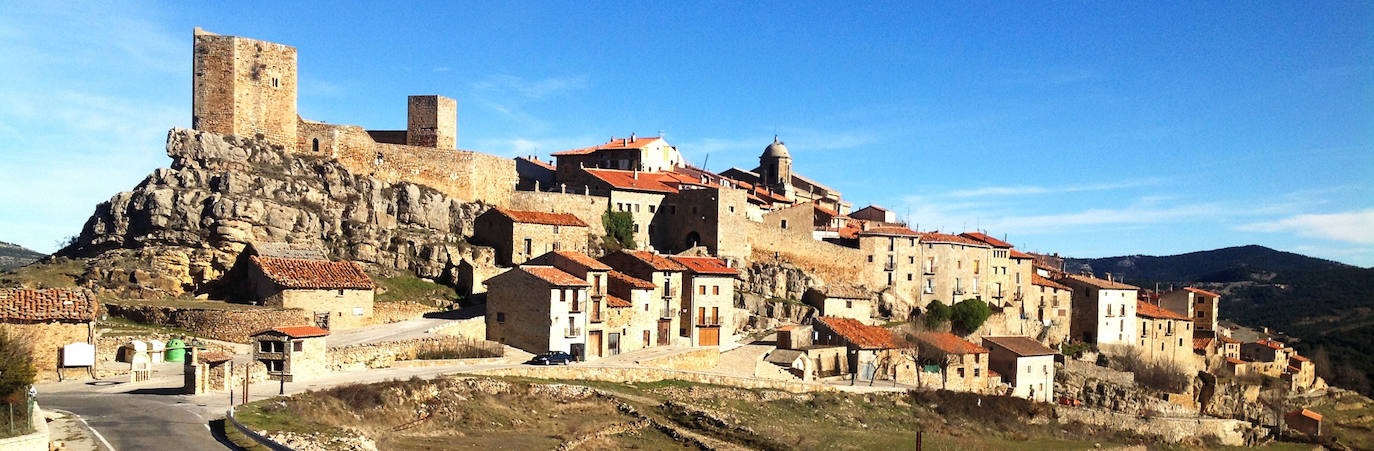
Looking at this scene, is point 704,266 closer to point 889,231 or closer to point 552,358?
point 552,358

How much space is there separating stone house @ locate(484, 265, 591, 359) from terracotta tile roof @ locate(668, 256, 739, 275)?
10324 millimetres

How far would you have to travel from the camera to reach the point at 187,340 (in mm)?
40750

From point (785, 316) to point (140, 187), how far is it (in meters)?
37.2

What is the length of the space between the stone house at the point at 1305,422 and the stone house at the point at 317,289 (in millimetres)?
69135

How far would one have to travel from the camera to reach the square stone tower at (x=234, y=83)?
5653cm

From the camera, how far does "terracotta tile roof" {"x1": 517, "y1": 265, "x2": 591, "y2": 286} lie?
49.4 meters

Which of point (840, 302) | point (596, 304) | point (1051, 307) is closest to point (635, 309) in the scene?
point (596, 304)

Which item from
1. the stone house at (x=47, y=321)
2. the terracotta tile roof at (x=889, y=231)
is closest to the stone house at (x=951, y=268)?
the terracotta tile roof at (x=889, y=231)

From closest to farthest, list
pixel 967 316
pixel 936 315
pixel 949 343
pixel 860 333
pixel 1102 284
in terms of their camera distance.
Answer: pixel 860 333, pixel 949 343, pixel 936 315, pixel 967 316, pixel 1102 284

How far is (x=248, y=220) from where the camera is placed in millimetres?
51969

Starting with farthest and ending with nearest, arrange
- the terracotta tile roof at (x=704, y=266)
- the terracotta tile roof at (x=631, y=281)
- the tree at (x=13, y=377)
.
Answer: the terracotta tile roof at (x=704, y=266)
the terracotta tile roof at (x=631, y=281)
the tree at (x=13, y=377)

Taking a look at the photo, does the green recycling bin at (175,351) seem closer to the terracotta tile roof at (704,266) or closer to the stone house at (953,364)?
the terracotta tile roof at (704,266)

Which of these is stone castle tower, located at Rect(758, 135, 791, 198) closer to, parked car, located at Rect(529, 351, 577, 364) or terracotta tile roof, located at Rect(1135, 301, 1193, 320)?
terracotta tile roof, located at Rect(1135, 301, 1193, 320)

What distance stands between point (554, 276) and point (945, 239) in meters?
40.6
